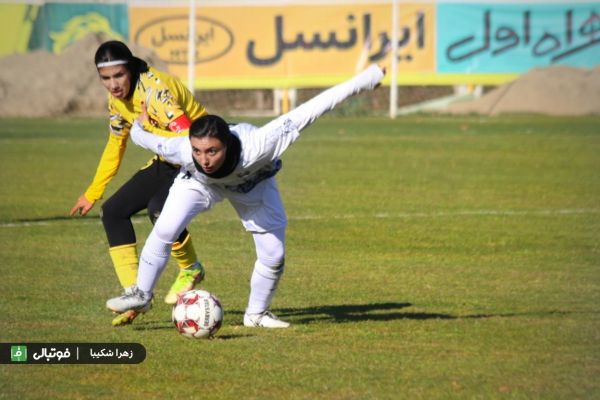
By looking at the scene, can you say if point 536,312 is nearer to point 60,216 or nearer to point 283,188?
point 60,216

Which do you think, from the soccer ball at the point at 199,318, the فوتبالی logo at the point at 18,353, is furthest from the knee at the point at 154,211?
the فوتبالی logo at the point at 18,353

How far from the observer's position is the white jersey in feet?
28.0

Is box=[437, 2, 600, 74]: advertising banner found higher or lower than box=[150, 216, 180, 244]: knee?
higher

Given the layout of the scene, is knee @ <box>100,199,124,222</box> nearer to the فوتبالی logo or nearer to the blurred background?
the فوتبالی logo

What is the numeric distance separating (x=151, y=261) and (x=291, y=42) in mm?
27514

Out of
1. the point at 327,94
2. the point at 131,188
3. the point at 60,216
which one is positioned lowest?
the point at 60,216

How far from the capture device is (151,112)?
9352 mm

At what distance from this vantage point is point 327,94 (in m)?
8.72

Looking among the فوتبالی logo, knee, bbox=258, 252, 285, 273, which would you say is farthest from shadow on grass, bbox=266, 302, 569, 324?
the فوتبالی logo

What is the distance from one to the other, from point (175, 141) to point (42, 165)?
46.8 ft

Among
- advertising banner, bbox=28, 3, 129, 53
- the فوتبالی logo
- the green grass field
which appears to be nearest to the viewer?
the green grass field

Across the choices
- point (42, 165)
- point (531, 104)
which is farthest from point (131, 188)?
point (531, 104)

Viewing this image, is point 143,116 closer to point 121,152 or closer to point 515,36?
point 121,152

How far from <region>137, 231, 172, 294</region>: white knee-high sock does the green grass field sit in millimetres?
356
